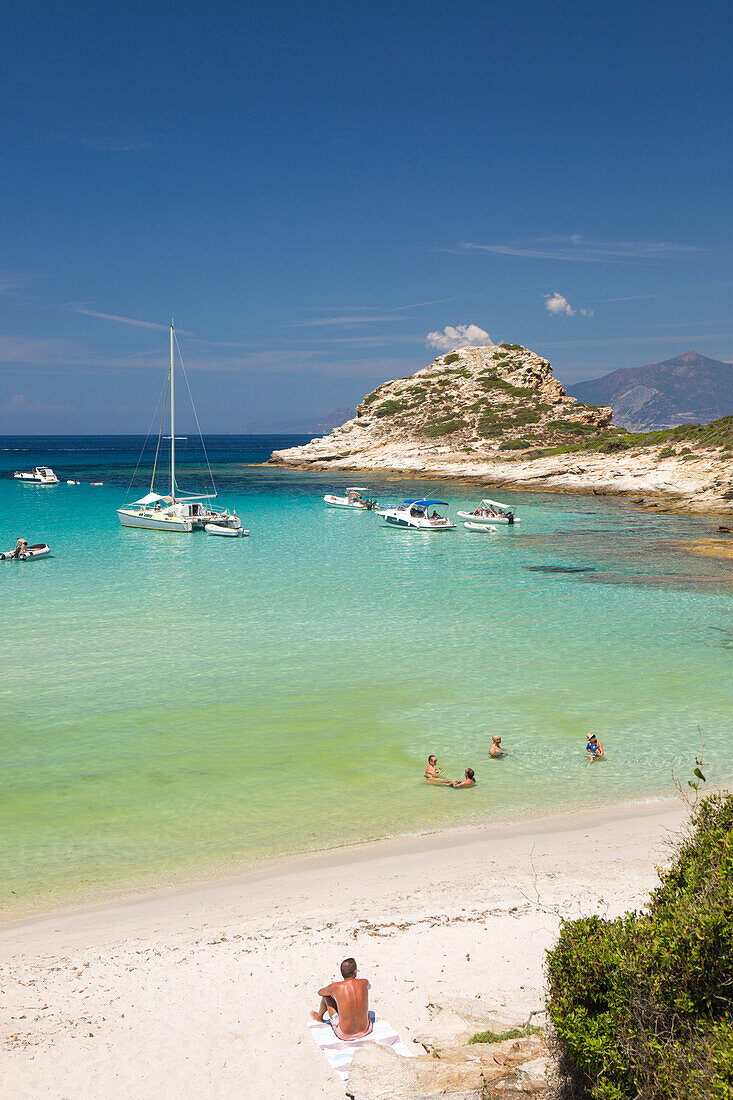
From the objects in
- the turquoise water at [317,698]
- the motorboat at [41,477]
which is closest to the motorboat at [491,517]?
the turquoise water at [317,698]

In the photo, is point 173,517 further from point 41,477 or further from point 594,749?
point 41,477

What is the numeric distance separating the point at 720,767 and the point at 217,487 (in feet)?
287

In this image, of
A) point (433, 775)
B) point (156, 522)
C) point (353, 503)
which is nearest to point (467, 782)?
point (433, 775)

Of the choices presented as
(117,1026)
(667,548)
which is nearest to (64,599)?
(117,1026)

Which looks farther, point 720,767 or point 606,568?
point 606,568

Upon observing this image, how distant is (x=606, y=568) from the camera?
39844 millimetres

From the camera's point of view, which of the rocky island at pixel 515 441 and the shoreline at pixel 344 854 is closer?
the shoreline at pixel 344 854

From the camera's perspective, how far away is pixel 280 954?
944 centimetres

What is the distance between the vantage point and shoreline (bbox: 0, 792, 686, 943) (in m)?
10.9

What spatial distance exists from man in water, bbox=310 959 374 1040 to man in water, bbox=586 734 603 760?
9.42m

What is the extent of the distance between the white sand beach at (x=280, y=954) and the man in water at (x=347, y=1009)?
0.30 metres

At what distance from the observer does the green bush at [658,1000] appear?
521 centimetres

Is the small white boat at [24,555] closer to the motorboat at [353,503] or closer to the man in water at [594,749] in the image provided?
the motorboat at [353,503]

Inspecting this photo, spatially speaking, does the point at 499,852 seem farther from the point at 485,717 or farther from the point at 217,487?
the point at 217,487
